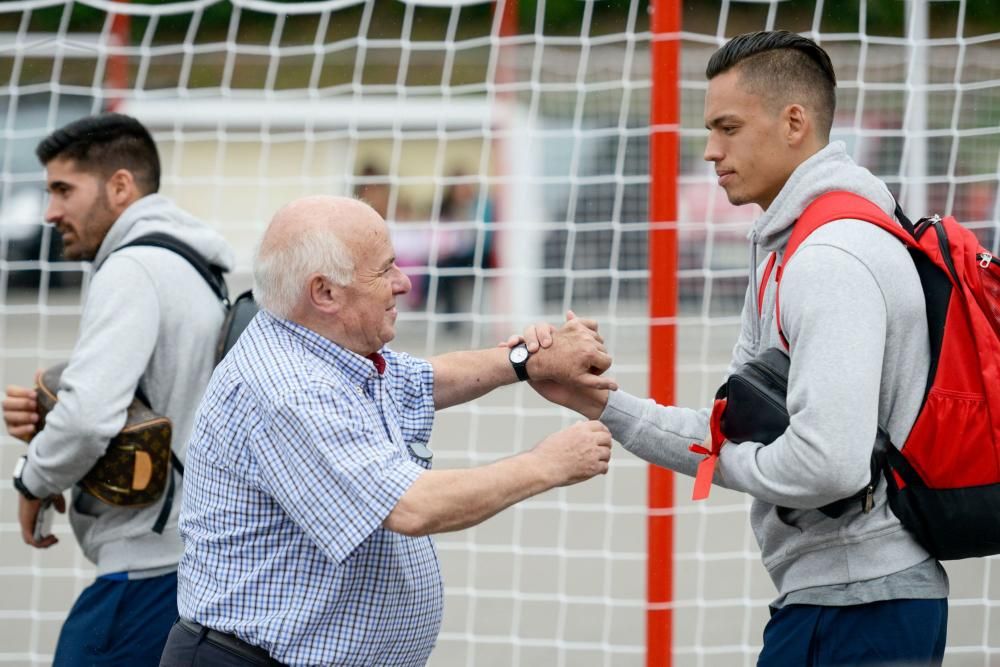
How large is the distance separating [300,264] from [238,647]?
75 cm

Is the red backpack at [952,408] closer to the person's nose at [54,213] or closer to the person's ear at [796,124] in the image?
the person's ear at [796,124]

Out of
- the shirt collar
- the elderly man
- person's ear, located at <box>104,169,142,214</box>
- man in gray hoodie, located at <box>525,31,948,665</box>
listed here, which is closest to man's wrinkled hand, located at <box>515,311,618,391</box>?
man in gray hoodie, located at <box>525,31,948,665</box>

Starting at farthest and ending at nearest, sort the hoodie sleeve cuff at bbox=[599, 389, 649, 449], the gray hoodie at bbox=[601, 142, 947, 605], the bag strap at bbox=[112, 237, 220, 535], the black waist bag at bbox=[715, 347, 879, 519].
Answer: the bag strap at bbox=[112, 237, 220, 535] < the hoodie sleeve cuff at bbox=[599, 389, 649, 449] < the black waist bag at bbox=[715, 347, 879, 519] < the gray hoodie at bbox=[601, 142, 947, 605]

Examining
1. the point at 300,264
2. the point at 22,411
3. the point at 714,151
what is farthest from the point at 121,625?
the point at 714,151

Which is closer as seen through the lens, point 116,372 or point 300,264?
point 300,264

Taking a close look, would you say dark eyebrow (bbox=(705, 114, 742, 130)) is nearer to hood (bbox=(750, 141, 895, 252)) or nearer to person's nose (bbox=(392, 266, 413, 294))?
hood (bbox=(750, 141, 895, 252))

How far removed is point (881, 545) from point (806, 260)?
23.2 inches

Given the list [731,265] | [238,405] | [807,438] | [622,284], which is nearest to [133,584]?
[238,405]

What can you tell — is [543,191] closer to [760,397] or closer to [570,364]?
[570,364]

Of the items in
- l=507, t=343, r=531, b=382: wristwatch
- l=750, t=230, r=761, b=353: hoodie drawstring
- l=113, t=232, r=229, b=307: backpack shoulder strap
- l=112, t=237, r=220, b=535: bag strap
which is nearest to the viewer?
l=750, t=230, r=761, b=353: hoodie drawstring

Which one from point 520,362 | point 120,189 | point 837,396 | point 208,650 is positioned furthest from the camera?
point 120,189

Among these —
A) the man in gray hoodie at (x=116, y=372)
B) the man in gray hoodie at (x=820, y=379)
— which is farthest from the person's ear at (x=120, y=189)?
the man in gray hoodie at (x=820, y=379)

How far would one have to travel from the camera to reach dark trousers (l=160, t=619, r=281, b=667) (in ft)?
7.78

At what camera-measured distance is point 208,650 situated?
241cm
